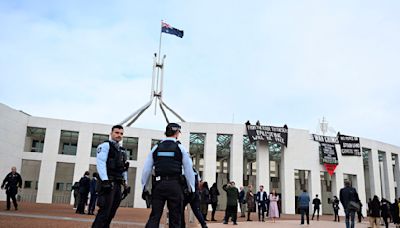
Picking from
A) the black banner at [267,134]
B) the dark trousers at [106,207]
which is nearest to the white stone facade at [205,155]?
the black banner at [267,134]

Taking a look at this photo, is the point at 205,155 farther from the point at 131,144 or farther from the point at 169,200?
the point at 169,200

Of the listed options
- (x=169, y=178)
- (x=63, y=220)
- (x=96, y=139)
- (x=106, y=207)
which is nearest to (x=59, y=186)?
(x=96, y=139)

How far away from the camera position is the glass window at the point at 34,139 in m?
36.8

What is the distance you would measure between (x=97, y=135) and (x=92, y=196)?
24.7 meters

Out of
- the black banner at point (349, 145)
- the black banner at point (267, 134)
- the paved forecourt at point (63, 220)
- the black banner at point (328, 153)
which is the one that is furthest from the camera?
the black banner at point (349, 145)

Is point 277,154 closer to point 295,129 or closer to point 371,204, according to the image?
point 295,129

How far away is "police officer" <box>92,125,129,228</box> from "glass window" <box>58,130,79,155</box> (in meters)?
32.9

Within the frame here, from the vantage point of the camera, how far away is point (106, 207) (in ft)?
17.6

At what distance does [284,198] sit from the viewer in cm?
3316

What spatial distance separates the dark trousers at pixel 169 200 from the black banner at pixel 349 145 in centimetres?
3454

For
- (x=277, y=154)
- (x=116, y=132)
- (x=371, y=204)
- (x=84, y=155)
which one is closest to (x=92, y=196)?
(x=116, y=132)

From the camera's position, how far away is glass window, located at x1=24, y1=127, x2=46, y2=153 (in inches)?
1449

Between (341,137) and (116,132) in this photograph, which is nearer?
(116,132)

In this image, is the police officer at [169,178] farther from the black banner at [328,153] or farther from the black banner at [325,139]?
the black banner at [325,139]
